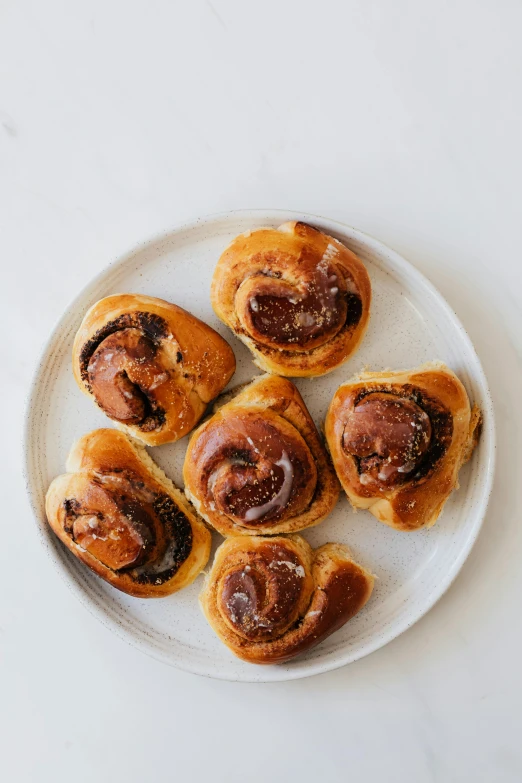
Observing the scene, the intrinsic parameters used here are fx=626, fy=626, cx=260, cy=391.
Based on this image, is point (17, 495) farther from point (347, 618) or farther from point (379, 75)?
point (379, 75)

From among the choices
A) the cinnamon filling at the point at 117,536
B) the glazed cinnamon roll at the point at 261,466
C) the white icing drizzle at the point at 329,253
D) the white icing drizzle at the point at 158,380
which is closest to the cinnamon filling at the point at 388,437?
the glazed cinnamon roll at the point at 261,466

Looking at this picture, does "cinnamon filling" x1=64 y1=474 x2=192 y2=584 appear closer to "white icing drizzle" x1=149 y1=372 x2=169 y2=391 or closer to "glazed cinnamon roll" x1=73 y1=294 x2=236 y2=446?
"glazed cinnamon roll" x1=73 y1=294 x2=236 y2=446

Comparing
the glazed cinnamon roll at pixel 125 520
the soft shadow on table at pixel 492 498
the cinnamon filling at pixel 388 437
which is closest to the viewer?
the cinnamon filling at pixel 388 437

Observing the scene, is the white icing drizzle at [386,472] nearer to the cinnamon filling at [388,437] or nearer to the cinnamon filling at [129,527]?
the cinnamon filling at [388,437]

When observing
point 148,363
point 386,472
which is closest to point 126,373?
point 148,363

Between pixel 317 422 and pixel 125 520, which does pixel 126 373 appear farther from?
pixel 317 422

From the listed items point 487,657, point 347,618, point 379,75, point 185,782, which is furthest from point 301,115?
point 185,782

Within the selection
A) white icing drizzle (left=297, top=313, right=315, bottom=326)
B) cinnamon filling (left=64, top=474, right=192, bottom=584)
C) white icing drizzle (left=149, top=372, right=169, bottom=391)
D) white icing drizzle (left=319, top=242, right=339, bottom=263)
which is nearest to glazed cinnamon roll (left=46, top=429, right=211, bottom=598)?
cinnamon filling (left=64, top=474, right=192, bottom=584)
